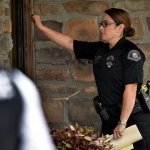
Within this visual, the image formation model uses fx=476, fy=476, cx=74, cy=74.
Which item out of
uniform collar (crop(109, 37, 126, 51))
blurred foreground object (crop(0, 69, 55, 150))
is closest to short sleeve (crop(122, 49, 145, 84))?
uniform collar (crop(109, 37, 126, 51))

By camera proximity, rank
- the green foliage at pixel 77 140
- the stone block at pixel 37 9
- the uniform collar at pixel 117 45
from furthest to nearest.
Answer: the stone block at pixel 37 9
the uniform collar at pixel 117 45
the green foliage at pixel 77 140

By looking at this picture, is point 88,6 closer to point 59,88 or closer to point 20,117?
point 59,88

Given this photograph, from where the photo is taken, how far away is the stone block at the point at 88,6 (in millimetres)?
3639

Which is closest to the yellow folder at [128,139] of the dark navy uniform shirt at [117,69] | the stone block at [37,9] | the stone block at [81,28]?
the dark navy uniform shirt at [117,69]

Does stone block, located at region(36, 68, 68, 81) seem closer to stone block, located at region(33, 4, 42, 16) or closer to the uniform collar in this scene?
stone block, located at region(33, 4, 42, 16)

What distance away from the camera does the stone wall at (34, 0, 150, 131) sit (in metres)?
3.64

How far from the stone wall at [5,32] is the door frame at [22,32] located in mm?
80

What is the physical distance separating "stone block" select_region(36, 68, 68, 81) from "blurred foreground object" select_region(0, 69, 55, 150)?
2890 millimetres

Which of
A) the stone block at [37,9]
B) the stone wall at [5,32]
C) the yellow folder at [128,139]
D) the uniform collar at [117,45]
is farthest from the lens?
the stone block at [37,9]

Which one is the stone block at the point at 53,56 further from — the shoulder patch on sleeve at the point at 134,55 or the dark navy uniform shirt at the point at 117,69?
the shoulder patch on sleeve at the point at 134,55

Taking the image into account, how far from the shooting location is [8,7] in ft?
10.5

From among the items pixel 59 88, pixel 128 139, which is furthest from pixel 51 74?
pixel 128 139

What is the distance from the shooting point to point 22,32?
133 inches

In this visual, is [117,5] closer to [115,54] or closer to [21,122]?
[115,54]
